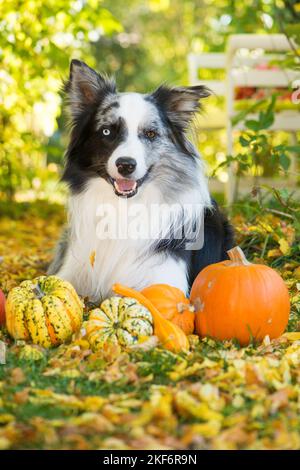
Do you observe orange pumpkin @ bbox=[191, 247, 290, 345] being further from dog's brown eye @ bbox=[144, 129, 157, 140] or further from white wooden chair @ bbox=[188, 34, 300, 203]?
white wooden chair @ bbox=[188, 34, 300, 203]

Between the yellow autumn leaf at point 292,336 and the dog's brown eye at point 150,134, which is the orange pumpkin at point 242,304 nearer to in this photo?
the yellow autumn leaf at point 292,336

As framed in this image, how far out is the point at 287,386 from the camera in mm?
2404

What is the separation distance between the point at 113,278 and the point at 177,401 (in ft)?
4.85

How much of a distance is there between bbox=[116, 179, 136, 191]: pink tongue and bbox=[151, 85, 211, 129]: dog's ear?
47 centimetres

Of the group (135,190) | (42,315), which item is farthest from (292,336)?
(42,315)

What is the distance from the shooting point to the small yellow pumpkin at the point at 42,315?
295 cm

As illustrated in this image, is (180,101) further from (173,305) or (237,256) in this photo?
(173,305)

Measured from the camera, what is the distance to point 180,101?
12.0ft

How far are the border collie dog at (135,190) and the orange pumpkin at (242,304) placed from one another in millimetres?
402

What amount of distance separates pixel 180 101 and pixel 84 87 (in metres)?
0.54

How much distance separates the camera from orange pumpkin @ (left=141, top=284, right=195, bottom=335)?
10.2ft
